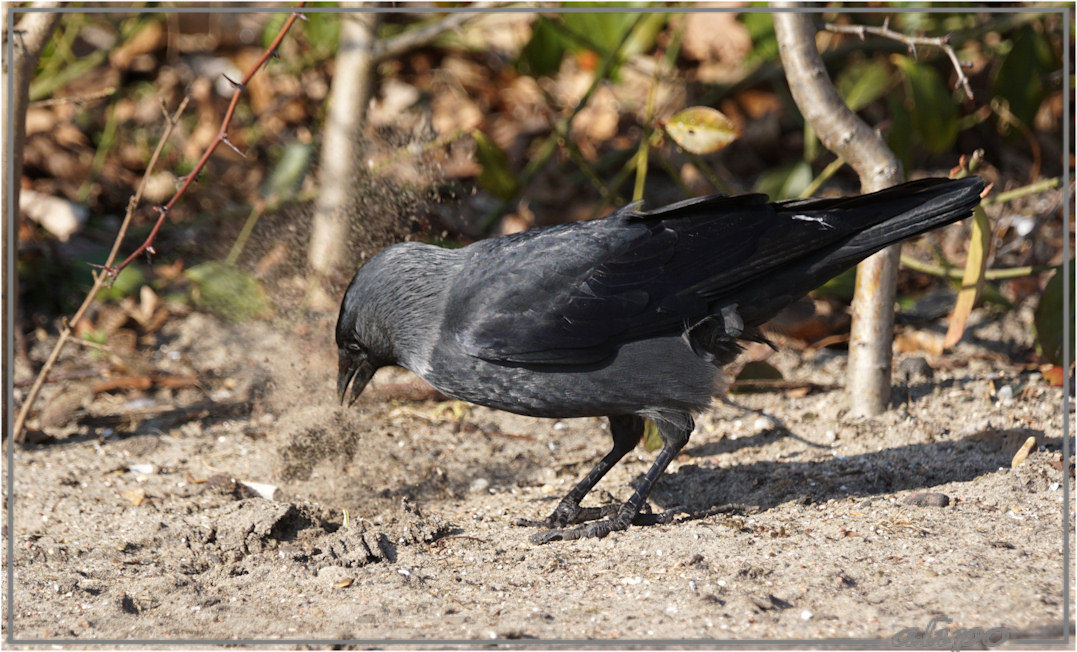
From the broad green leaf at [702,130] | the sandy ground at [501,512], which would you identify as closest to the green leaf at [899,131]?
the sandy ground at [501,512]

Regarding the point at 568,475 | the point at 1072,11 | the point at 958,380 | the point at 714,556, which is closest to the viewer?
the point at 714,556

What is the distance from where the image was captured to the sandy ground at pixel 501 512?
3.14 metres

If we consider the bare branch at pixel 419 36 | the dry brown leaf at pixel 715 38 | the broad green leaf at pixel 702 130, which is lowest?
the broad green leaf at pixel 702 130

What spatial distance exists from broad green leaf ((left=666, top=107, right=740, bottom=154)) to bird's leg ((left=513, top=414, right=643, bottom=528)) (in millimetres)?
1341


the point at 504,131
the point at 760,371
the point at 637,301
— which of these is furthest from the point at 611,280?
the point at 504,131

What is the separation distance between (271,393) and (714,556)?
2.72 m

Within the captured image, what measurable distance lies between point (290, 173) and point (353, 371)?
8.58 ft

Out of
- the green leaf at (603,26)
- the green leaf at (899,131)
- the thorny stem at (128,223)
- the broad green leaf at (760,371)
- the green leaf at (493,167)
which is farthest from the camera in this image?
the green leaf at (603,26)

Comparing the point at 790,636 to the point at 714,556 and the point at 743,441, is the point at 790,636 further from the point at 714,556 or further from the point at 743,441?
the point at 743,441

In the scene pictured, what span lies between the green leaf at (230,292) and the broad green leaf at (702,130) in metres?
2.28

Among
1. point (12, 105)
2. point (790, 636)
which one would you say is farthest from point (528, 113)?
point (790, 636)

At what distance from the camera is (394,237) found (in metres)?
5.23

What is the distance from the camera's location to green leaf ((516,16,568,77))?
660cm

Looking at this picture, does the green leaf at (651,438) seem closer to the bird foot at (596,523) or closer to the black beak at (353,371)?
the bird foot at (596,523)
